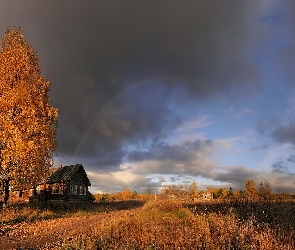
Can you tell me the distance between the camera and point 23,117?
2008 centimetres

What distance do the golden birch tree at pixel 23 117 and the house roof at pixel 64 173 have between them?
803 inches

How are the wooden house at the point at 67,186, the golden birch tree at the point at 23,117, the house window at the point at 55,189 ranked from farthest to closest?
the house window at the point at 55,189
the wooden house at the point at 67,186
the golden birch tree at the point at 23,117

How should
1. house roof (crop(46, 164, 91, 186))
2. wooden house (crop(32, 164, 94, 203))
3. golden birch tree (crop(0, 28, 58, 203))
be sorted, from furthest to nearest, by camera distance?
1. house roof (crop(46, 164, 91, 186))
2. wooden house (crop(32, 164, 94, 203))
3. golden birch tree (crop(0, 28, 58, 203))

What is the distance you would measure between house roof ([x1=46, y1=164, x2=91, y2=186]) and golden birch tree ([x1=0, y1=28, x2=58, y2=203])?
20.4 meters

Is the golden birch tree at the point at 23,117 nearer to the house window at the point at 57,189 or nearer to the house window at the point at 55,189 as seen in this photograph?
the house window at the point at 57,189

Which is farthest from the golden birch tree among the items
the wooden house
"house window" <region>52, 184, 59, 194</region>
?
"house window" <region>52, 184, 59, 194</region>

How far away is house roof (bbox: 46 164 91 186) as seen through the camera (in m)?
42.2

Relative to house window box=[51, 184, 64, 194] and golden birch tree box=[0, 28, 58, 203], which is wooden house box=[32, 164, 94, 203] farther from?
golden birch tree box=[0, 28, 58, 203]

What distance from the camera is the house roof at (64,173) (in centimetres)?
4217

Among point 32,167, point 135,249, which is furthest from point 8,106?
point 135,249

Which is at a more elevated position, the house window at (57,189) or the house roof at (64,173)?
the house roof at (64,173)

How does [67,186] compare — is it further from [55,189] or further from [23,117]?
[23,117]

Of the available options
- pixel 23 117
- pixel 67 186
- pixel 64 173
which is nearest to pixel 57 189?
pixel 67 186

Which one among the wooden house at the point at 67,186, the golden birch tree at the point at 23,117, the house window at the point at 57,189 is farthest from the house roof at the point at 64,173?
the golden birch tree at the point at 23,117
